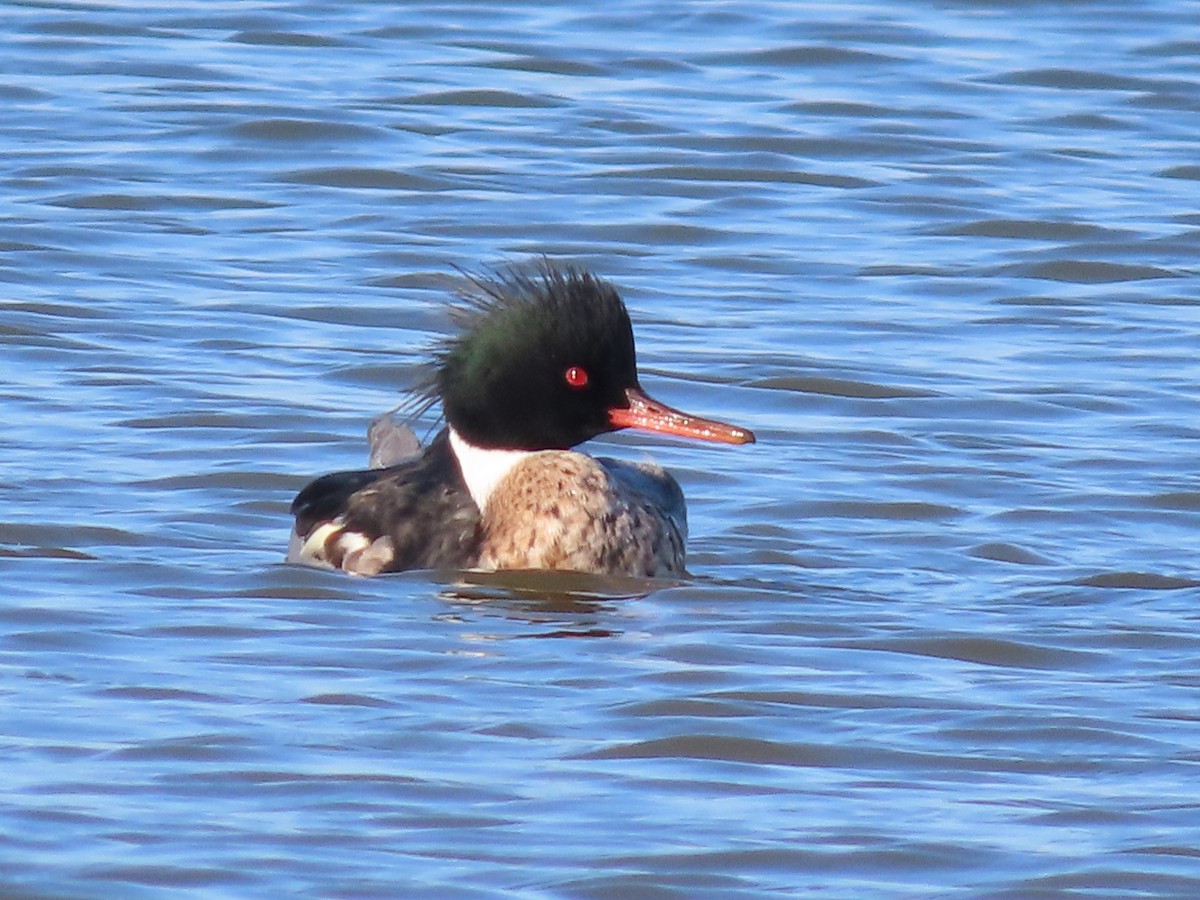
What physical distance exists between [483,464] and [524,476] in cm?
17

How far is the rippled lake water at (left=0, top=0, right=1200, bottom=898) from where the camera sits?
6453 mm

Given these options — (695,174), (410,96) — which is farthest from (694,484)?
(410,96)

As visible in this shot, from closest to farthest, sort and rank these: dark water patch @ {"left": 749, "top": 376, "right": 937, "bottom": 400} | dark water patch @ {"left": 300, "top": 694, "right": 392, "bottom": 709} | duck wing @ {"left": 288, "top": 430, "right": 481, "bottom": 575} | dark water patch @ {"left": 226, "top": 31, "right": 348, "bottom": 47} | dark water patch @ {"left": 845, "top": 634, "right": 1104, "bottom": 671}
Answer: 1. dark water patch @ {"left": 300, "top": 694, "right": 392, "bottom": 709}
2. dark water patch @ {"left": 845, "top": 634, "right": 1104, "bottom": 671}
3. duck wing @ {"left": 288, "top": 430, "right": 481, "bottom": 575}
4. dark water patch @ {"left": 749, "top": 376, "right": 937, "bottom": 400}
5. dark water patch @ {"left": 226, "top": 31, "right": 348, "bottom": 47}

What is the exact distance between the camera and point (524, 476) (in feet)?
30.1

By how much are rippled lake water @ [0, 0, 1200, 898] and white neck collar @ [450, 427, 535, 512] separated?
1.49 feet

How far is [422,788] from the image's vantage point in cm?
659

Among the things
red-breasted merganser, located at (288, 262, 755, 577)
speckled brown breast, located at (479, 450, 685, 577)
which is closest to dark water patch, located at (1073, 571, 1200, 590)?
red-breasted merganser, located at (288, 262, 755, 577)

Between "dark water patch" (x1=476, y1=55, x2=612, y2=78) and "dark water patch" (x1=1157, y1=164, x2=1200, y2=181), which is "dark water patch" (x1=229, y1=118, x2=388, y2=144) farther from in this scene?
"dark water patch" (x1=1157, y1=164, x2=1200, y2=181)

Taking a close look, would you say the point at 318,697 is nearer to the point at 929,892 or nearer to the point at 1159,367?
the point at 929,892

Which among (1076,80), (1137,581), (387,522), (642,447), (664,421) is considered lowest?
(642,447)

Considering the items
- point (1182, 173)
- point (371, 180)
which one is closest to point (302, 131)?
point (371, 180)

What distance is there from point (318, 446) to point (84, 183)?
169 inches

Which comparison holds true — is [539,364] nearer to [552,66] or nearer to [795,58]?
[552,66]

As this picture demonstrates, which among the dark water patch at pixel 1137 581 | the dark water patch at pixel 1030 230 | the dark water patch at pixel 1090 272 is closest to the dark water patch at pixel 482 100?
the dark water patch at pixel 1030 230
